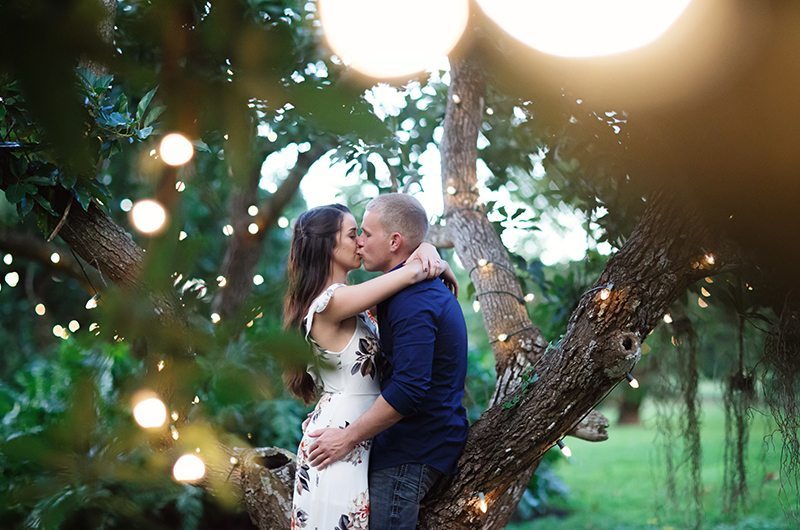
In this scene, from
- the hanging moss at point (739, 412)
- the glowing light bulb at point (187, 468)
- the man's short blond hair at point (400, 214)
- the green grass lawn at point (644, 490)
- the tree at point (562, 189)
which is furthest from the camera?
the green grass lawn at point (644, 490)

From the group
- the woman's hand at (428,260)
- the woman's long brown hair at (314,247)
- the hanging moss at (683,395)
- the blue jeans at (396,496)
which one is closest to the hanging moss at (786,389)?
the hanging moss at (683,395)

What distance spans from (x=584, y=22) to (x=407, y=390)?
1.38 m

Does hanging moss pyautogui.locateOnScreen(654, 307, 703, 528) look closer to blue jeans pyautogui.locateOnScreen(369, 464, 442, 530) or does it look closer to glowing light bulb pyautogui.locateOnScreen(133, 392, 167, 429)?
blue jeans pyautogui.locateOnScreen(369, 464, 442, 530)

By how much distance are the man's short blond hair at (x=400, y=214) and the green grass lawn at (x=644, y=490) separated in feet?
4.55

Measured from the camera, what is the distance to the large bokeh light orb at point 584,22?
56 cm

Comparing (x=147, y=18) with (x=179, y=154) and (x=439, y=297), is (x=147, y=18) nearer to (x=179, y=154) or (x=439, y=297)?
(x=179, y=154)

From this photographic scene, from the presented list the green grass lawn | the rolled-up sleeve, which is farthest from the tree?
the green grass lawn

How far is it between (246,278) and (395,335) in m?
2.06

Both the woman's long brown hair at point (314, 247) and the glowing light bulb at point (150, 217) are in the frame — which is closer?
the glowing light bulb at point (150, 217)

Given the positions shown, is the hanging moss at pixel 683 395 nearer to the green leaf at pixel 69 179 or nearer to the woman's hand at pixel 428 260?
the woman's hand at pixel 428 260

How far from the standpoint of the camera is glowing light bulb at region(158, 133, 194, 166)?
1.84 ft

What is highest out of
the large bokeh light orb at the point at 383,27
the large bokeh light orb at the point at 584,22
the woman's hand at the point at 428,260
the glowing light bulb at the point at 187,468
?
the woman's hand at the point at 428,260

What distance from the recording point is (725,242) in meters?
1.92

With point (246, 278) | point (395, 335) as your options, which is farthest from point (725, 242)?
point (246, 278)
